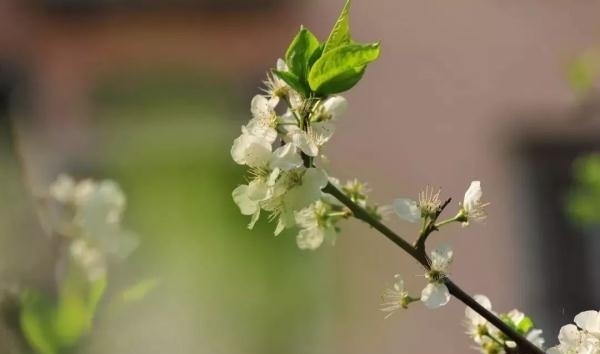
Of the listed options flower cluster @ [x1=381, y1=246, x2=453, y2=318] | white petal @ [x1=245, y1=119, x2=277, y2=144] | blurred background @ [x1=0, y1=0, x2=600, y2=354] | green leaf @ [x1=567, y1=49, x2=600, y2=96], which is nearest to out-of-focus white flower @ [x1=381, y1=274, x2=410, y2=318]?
flower cluster @ [x1=381, y1=246, x2=453, y2=318]

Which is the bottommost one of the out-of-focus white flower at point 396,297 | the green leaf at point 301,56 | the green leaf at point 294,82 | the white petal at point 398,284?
the out-of-focus white flower at point 396,297

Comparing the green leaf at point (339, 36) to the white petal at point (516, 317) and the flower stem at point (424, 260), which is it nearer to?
the flower stem at point (424, 260)

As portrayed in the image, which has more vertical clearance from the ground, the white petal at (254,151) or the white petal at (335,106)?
the white petal at (335,106)

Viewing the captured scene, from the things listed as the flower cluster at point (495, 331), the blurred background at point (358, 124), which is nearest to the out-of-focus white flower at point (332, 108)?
the flower cluster at point (495, 331)

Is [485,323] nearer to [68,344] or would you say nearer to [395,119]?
[68,344]

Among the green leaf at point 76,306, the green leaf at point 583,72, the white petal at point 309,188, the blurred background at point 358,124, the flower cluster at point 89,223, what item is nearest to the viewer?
the white petal at point 309,188

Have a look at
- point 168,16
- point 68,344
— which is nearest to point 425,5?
point 168,16
